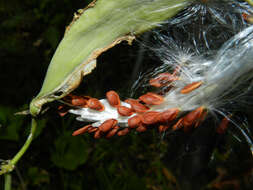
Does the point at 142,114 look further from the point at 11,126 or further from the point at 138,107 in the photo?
the point at 11,126

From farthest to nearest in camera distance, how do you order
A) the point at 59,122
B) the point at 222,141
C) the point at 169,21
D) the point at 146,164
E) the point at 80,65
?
the point at 146,164, the point at 59,122, the point at 222,141, the point at 169,21, the point at 80,65

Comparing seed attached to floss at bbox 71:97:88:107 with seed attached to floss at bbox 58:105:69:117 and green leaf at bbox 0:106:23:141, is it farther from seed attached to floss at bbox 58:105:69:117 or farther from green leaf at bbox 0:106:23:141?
green leaf at bbox 0:106:23:141

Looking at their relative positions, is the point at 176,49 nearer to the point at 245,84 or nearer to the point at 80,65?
the point at 245,84

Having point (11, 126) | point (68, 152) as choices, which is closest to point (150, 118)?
point (11, 126)

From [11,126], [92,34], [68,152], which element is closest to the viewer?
[92,34]

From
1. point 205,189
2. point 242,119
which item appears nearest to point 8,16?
point 242,119

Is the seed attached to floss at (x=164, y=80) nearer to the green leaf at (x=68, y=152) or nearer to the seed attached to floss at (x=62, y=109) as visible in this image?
the seed attached to floss at (x=62, y=109)

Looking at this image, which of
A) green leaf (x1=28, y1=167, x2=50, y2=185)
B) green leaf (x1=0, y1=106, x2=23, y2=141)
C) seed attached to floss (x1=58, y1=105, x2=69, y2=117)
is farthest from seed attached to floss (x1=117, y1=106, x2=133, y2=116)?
green leaf (x1=28, y1=167, x2=50, y2=185)
